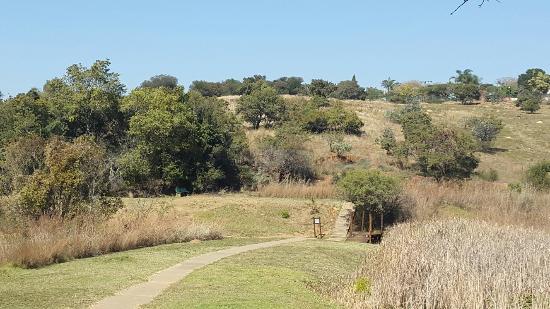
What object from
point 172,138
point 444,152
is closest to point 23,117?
point 172,138

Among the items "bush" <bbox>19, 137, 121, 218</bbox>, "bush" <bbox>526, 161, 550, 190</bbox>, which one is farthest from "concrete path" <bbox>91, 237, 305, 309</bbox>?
"bush" <bbox>526, 161, 550, 190</bbox>

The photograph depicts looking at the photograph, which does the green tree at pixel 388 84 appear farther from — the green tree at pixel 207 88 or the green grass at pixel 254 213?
the green grass at pixel 254 213

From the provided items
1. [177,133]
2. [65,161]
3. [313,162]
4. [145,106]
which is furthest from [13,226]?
[313,162]

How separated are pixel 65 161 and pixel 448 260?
1231cm

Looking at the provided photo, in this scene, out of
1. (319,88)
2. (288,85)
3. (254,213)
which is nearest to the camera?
(254,213)

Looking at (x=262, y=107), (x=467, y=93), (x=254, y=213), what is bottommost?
(x=254, y=213)

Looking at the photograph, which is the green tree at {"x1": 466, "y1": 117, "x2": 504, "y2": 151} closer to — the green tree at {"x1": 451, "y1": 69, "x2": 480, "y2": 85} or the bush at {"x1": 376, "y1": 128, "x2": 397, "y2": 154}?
the bush at {"x1": 376, "y1": 128, "x2": 397, "y2": 154}

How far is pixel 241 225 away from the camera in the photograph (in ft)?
91.3

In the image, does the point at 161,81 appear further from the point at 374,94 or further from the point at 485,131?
the point at 485,131

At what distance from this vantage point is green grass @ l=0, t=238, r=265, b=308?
10.7 metres

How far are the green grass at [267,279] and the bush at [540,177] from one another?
23347mm

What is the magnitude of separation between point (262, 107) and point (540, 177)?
25.8 m

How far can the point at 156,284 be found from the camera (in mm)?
12531

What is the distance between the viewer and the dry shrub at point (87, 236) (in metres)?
15.5
